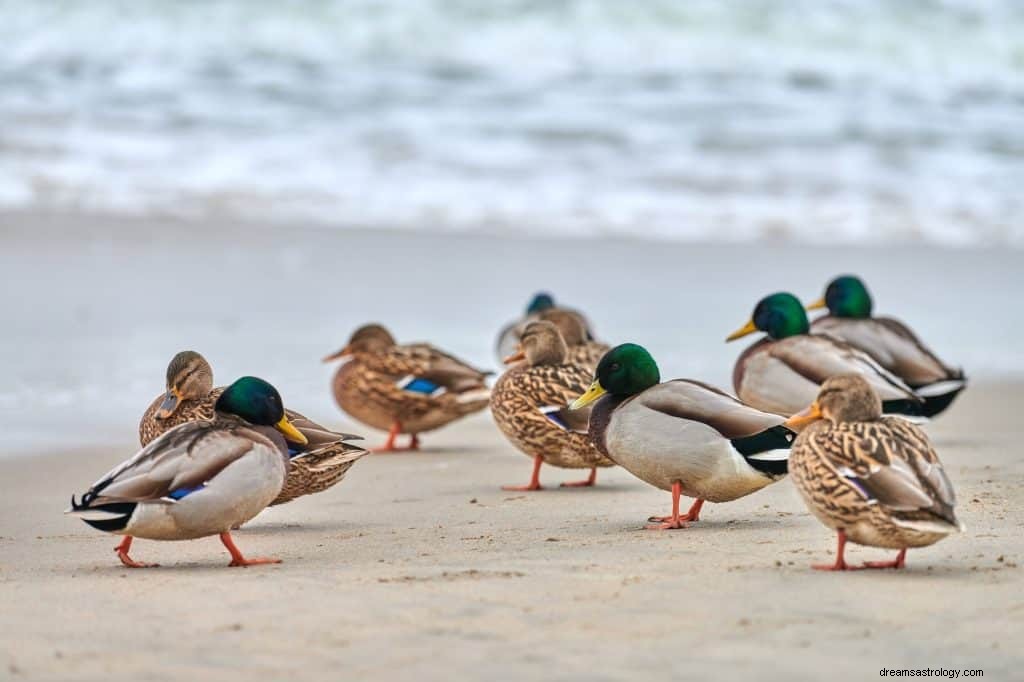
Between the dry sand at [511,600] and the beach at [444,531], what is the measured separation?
1cm

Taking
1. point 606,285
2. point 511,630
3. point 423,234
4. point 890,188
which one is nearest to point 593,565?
point 511,630

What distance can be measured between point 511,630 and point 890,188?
1422 cm

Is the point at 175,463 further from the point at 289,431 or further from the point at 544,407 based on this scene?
the point at 544,407

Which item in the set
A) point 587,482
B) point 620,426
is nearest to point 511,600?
point 620,426

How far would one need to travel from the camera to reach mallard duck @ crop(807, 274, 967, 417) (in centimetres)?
880

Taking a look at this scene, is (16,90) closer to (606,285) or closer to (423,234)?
(423,234)

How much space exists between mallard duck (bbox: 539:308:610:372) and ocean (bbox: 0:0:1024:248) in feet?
20.9

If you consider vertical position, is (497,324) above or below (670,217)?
below

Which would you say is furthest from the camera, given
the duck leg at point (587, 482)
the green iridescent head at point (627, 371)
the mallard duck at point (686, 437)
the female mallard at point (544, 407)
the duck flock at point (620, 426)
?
the duck leg at point (587, 482)

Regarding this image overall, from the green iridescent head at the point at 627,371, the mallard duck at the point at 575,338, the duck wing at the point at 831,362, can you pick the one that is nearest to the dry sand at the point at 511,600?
the green iridescent head at the point at 627,371

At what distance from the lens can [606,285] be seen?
13.8m

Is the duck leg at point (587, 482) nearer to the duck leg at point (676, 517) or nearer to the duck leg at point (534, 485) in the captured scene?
the duck leg at point (534, 485)

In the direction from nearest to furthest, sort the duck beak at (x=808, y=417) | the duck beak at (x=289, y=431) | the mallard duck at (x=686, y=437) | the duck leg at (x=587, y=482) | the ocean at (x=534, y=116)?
the duck beak at (x=808, y=417), the duck beak at (x=289, y=431), the mallard duck at (x=686, y=437), the duck leg at (x=587, y=482), the ocean at (x=534, y=116)

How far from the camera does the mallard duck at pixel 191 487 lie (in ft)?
17.7
